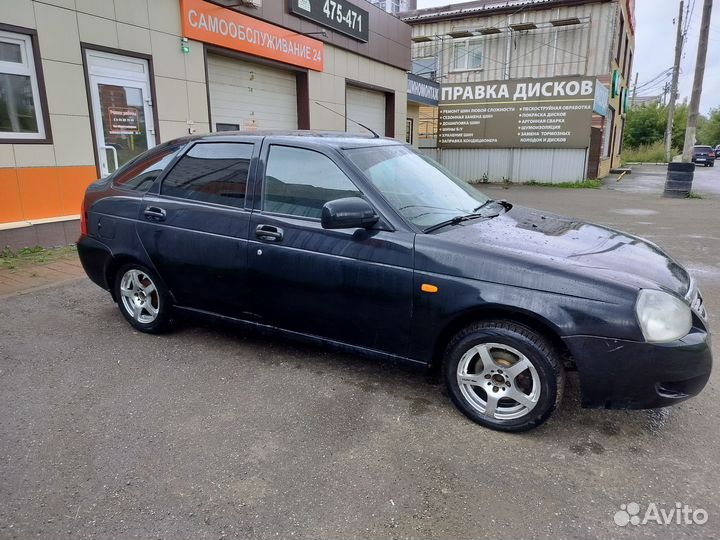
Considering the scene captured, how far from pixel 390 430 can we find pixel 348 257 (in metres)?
1.08

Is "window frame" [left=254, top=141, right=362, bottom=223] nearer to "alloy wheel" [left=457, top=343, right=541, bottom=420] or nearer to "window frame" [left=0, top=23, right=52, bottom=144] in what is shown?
"alloy wheel" [left=457, top=343, right=541, bottom=420]

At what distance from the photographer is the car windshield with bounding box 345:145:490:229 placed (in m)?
3.35

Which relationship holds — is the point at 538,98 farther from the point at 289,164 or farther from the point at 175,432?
the point at 175,432

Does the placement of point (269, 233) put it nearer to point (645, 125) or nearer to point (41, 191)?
point (41, 191)

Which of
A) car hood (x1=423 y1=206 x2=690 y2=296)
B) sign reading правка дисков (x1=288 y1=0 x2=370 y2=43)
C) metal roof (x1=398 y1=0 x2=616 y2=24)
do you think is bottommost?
car hood (x1=423 y1=206 x2=690 y2=296)

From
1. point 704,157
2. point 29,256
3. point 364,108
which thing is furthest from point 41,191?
point 704,157

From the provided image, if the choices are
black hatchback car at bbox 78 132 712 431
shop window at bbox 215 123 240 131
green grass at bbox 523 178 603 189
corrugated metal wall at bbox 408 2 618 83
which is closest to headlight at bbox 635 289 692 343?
black hatchback car at bbox 78 132 712 431

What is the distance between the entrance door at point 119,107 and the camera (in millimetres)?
7703

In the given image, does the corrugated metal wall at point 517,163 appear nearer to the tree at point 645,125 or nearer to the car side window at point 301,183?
the car side window at point 301,183

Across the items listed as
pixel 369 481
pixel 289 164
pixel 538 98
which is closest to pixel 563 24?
pixel 538 98

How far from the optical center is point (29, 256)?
22.8 ft

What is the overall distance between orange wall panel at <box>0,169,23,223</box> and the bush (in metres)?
48.5

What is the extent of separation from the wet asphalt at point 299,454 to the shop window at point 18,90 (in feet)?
13.7

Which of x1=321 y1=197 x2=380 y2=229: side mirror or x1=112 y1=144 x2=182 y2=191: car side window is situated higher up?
x1=112 y1=144 x2=182 y2=191: car side window
